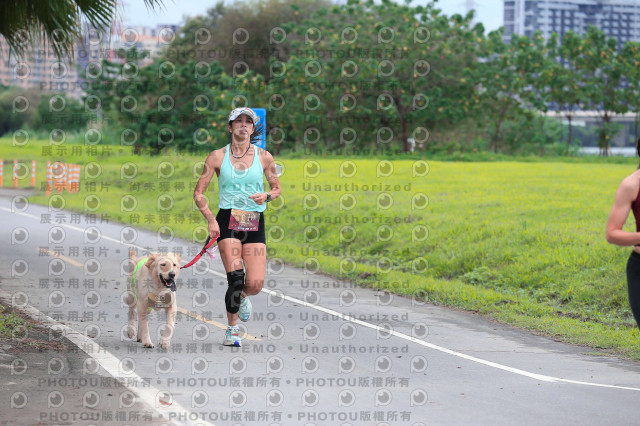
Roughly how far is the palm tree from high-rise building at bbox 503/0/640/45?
150902mm

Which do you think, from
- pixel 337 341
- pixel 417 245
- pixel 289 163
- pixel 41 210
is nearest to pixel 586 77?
pixel 289 163

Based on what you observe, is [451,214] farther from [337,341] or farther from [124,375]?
[124,375]

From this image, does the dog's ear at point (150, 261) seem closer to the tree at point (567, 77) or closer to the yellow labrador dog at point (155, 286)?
the yellow labrador dog at point (155, 286)

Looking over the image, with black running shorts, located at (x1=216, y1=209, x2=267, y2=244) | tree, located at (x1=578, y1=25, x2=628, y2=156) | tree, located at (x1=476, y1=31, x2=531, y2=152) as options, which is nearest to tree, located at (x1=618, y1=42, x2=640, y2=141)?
tree, located at (x1=578, y1=25, x2=628, y2=156)

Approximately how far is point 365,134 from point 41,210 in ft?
71.3

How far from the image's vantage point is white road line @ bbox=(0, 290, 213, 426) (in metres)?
6.82

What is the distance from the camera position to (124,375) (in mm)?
7844

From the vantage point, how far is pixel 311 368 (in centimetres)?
841

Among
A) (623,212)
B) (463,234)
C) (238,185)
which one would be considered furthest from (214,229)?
(463,234)

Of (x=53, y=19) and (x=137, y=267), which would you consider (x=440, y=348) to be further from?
(x=53, y=19)

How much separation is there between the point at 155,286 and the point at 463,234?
9.78 m

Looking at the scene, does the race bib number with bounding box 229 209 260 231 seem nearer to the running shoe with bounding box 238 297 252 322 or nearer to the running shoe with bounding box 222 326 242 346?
the running shoe with bounding box 238 297 252 322

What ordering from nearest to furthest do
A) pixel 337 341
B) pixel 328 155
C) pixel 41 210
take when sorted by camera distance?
pixel 337 341, pixel 41 210, pixel 328 155

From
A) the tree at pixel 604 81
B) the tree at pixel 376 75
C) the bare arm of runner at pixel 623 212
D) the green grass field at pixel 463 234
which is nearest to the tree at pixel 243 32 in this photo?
the tree at pixel 376 75
